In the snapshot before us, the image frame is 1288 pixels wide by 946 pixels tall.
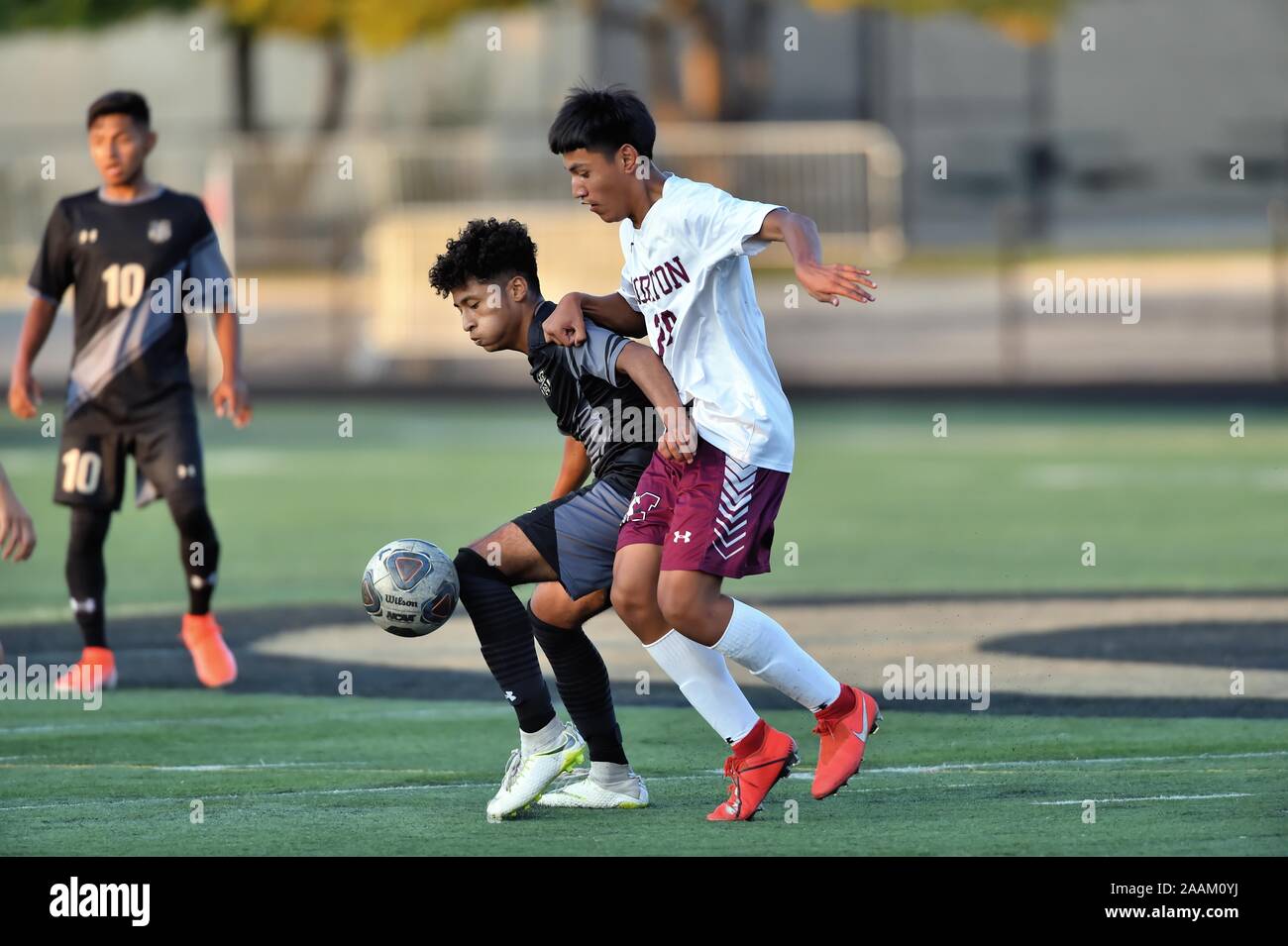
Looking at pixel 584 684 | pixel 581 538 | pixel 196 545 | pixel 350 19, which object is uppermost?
pixel 350 19

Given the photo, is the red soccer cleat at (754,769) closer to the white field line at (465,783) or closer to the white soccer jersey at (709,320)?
the white field line at (465,783)

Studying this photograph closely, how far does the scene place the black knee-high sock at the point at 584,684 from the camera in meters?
7.31

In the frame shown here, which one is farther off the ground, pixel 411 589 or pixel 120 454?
pixel 120 454

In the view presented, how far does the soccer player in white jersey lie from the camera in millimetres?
6977

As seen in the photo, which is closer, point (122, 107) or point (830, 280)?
point (830, 280)

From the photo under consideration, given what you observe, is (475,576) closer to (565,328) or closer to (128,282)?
(565,328)

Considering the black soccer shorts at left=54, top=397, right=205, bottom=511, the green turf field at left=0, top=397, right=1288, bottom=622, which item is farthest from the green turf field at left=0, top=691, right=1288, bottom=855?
the green turf field at left=0, top=397, right=1288, bottom=622

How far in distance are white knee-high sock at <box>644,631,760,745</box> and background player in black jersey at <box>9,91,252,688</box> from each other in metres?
3.30

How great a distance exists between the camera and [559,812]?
728cm

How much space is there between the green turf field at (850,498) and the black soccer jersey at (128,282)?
7.28 ft

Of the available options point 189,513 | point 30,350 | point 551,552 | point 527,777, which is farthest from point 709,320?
point 30,350

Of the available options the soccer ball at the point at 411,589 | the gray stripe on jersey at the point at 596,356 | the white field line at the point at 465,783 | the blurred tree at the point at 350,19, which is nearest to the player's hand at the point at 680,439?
the gray stripe on jersey at the point at 596,356

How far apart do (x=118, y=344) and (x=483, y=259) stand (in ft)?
10.4
